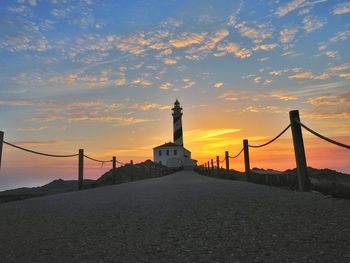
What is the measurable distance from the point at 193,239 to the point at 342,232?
1.63 m

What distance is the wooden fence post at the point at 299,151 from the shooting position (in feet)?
26.7

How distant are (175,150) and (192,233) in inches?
3256

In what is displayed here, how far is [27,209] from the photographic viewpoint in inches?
295

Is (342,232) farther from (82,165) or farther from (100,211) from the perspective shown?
(82,165)

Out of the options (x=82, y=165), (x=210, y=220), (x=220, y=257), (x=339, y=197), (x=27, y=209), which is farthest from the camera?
(x=82, y=165)

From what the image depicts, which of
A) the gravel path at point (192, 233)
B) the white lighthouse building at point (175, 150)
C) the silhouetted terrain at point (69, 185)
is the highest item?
the white lighthouse building at point (175, 150)

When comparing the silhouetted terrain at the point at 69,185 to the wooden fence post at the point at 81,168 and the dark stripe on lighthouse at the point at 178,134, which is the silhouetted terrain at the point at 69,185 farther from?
the dark stripe on lighthouse at the point at 178,134

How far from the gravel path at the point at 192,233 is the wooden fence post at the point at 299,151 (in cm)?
169

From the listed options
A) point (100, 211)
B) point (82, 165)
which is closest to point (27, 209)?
point (100, 211)

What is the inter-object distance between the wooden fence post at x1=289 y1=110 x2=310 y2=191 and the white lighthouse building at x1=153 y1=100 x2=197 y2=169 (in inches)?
2970

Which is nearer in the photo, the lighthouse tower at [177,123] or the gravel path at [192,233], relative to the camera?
the gravel path at [192,233]

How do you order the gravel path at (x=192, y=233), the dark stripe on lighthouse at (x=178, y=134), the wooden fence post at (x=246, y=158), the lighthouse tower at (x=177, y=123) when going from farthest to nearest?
the dark stripe on lighthouse at (x=178, y=134)
the lighthouse tower at (x=177, y=123)
the wooden fence post at (x=246, y=158)
the gravel path at (x=192, y=233)

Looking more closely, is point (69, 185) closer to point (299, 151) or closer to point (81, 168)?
point (81, 168)

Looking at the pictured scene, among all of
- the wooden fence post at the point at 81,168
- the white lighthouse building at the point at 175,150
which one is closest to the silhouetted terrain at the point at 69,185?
the wooden fence post at the point at 81,168
